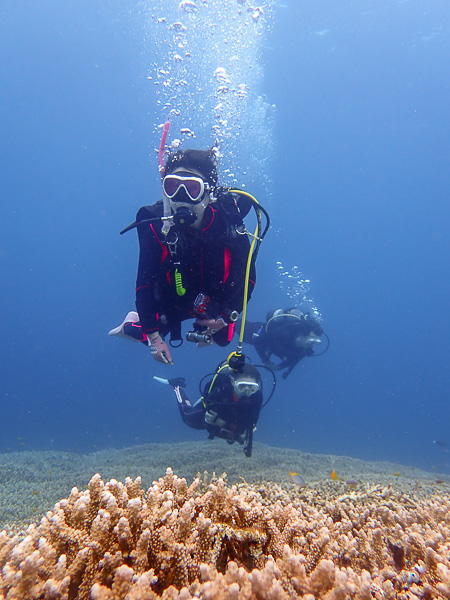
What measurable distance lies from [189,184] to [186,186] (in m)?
0.06

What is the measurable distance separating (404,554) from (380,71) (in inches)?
2098

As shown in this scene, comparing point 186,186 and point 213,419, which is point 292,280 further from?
point 186,186

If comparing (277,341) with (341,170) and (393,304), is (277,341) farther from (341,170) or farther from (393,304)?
(393,304)

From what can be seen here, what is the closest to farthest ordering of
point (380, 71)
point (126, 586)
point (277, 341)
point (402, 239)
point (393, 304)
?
point (126, 586)
point (277, 341)
point (380, 71)
point (402, 239)
point (393, 304)

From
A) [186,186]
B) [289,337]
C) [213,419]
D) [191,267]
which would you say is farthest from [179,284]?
[289,337]

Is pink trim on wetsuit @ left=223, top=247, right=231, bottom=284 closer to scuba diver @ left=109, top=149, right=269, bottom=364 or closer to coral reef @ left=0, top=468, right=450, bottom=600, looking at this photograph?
scuba diver @ left=109, top=149, right=269, bottom=364

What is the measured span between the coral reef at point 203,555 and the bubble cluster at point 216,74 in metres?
19.3

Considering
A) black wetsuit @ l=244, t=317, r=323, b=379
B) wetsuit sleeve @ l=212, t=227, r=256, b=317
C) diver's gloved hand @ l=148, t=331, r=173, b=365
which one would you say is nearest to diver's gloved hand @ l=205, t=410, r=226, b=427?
diver's gloved hand @ l=148, t=331, r=173, b=365

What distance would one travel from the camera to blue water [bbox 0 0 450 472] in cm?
3797

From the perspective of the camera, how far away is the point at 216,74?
3269 cm

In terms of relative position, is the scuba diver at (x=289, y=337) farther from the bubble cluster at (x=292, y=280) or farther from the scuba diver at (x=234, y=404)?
the bubble cluster at (x=292, y=280)

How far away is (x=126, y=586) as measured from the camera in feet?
3.88

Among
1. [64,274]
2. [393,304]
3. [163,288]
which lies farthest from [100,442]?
[393,304]

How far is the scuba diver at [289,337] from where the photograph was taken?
450 inches
